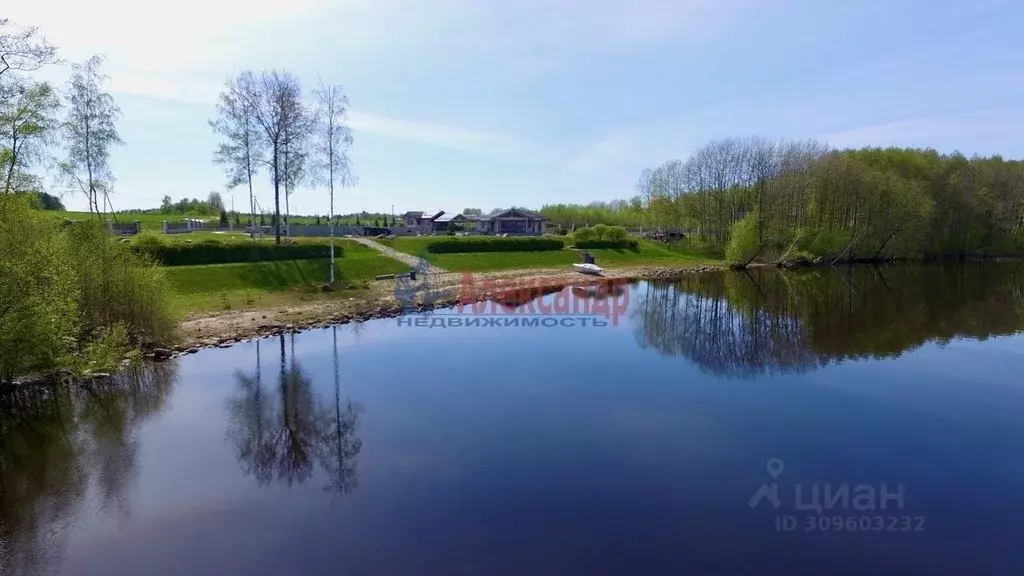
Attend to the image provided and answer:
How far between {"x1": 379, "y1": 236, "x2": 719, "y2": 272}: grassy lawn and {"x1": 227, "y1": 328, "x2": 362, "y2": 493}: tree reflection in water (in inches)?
1058

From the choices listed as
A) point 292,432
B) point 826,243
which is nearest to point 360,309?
point 292,432

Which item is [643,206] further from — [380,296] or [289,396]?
[289,396]

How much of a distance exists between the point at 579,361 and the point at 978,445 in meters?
11.1

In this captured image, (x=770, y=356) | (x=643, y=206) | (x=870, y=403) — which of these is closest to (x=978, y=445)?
(x=870, y=403)

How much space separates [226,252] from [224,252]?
117 mm

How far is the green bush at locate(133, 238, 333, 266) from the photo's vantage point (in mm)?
29469

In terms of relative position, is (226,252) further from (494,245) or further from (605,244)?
(605,244)

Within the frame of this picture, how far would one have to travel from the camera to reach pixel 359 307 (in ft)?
94.4

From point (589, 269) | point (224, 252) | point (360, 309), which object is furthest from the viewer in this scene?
point (589, 269)

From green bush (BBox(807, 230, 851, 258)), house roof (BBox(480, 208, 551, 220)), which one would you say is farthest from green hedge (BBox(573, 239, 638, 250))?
green bush (BBox(807, 230, 851, 258))

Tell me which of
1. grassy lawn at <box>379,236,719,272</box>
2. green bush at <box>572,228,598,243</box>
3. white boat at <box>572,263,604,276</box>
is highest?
green bush at <box>572,228,598,243</box>

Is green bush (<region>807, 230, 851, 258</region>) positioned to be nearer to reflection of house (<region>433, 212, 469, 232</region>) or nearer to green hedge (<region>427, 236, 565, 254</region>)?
green hedge (<region>427, 236, 565, 254</region>)

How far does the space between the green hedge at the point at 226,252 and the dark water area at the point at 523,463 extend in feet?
42.2

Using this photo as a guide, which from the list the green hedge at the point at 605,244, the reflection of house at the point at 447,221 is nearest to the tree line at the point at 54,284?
the green hedge at the point at 605,244
